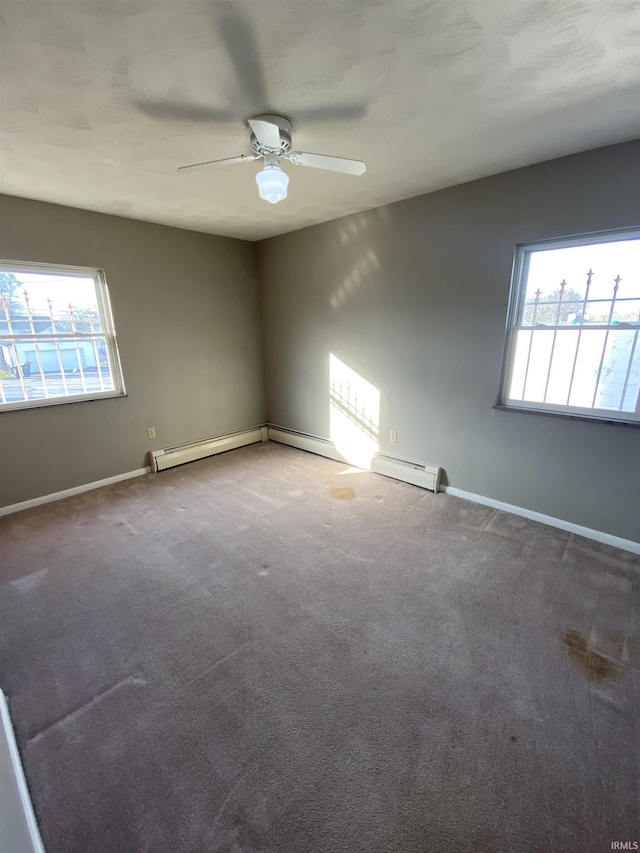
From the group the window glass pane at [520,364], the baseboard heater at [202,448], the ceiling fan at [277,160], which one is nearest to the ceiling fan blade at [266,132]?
the ceiling fan at [277,160]

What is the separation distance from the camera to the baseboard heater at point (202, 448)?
392cm

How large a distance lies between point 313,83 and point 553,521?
121 inches

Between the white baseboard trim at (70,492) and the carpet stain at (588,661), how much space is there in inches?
151

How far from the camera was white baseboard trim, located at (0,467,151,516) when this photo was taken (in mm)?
3055

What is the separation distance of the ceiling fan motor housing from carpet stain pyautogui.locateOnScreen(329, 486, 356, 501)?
2.53 m

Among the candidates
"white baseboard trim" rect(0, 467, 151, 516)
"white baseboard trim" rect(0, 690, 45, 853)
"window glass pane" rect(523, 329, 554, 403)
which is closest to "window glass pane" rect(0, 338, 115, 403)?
"white baseboard trim" rect(0, 467, 151, 516)

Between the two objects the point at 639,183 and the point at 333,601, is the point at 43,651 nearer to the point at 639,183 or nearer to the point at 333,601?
the point at 333,601

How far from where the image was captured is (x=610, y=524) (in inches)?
96.4

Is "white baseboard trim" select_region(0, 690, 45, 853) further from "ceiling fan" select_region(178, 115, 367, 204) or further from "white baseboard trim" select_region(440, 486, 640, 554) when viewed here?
"white baseboard trim" select_region(440, 486, 640, 554)

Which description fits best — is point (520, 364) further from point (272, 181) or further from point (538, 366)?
point (272, 181)

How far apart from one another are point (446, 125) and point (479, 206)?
0.95 metres

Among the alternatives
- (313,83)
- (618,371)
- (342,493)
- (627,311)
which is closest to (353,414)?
(342,493)

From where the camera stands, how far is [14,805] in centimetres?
107

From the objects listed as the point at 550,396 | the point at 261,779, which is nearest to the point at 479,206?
the point at 550,396
